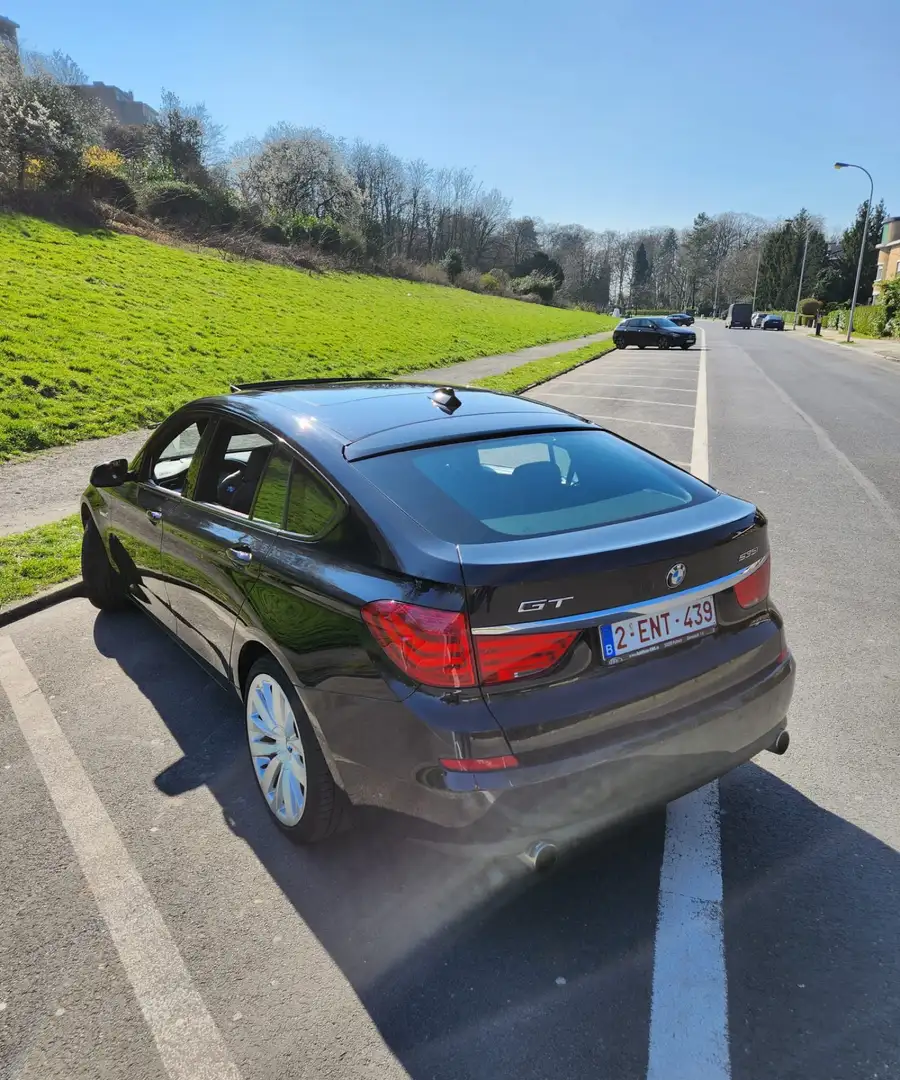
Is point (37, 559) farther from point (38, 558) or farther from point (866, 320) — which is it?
point (866, 320)

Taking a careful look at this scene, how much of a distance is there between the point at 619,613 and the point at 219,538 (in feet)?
5.86

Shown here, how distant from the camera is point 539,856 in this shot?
225cm

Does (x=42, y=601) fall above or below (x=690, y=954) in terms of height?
below

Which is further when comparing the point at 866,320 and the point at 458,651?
the point at 866,320

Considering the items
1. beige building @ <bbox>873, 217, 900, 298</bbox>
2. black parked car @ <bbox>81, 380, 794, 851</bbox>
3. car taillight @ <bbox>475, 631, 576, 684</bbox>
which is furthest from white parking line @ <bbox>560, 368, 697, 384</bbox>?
beige building @ <bbox>873, 217, 900, 298</bbox>

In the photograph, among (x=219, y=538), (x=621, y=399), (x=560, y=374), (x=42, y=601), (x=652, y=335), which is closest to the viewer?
(x=219, y=538)

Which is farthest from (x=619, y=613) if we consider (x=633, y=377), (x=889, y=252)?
(x=889, y=252)

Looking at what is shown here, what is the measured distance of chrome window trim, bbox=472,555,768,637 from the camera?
222 centimetres

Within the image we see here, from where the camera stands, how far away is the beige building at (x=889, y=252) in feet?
226

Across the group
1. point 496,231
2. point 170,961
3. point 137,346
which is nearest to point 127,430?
point 137,346

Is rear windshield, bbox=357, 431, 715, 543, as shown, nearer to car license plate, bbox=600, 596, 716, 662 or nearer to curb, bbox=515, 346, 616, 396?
car license plate, bbox=600, 596, 716, 662

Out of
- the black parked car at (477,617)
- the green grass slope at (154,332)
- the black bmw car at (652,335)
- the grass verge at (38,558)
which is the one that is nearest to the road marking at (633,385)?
the green grass slope at (154,332)

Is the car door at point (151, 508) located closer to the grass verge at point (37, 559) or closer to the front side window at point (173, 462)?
the front side window at point (173, 462)

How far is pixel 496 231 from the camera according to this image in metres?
90.6
